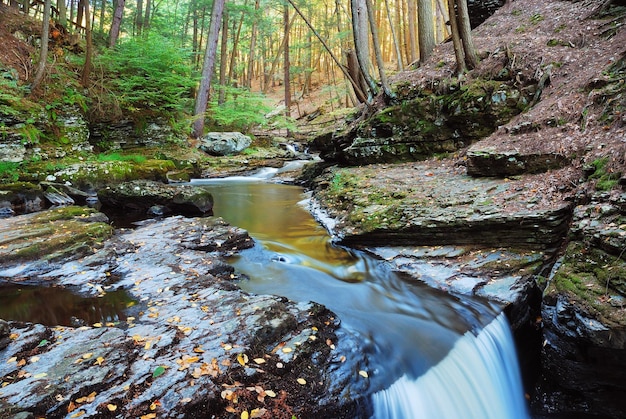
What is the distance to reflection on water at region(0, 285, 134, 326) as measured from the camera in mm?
4102

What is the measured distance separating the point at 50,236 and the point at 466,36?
32.8 ft

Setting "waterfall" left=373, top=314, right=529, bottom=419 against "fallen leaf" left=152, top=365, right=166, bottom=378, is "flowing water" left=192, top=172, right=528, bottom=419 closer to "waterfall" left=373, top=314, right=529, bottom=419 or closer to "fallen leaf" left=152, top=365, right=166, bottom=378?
"waterfall" left=373, top=314, right=529, bottom=419

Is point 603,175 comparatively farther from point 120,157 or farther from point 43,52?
point 43,52

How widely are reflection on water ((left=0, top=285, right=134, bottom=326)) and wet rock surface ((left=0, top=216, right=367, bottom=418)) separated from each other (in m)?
0.17

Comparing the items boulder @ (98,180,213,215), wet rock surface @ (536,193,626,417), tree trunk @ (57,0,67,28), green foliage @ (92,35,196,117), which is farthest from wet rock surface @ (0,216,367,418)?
tree trunk @ (57,0,67,28)

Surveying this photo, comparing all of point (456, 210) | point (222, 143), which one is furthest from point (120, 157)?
point (456, 210)

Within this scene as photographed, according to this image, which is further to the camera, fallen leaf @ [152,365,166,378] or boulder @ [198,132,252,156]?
boulder @ [198,132,252,156]

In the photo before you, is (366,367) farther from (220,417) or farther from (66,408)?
(66,408)

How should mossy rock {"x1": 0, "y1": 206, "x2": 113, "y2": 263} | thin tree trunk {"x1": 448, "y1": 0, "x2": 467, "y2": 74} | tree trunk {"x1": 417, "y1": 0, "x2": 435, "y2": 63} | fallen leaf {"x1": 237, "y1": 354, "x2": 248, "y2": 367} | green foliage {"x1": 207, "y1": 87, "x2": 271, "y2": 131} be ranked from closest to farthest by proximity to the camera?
1. fallen leaf {"x1": 237, "y1": 354, "x2": 248, "y2": 367}
2. mossy rock {"x1": 0, "y1": 206, "x2": 113, "y2": 263}
3. thin tree trunk {"x1": 448, "y1": 0, "x2": 467, "y2": 74}
4. tree trunk {"x1": 417, "y1": 0, "x2": 435, "y2": 63}
5. green foliage {"x1": 207, "y1": 87, "x2": 271, "y2": 131}

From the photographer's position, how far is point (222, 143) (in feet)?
57.7

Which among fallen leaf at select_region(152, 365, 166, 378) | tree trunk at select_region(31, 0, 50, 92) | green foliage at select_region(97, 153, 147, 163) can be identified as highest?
tree trunk at select_region(31, 0, 50, 92)

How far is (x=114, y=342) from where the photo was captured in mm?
3363

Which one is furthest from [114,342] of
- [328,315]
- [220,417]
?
[328,315]

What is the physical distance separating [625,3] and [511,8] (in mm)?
4486
